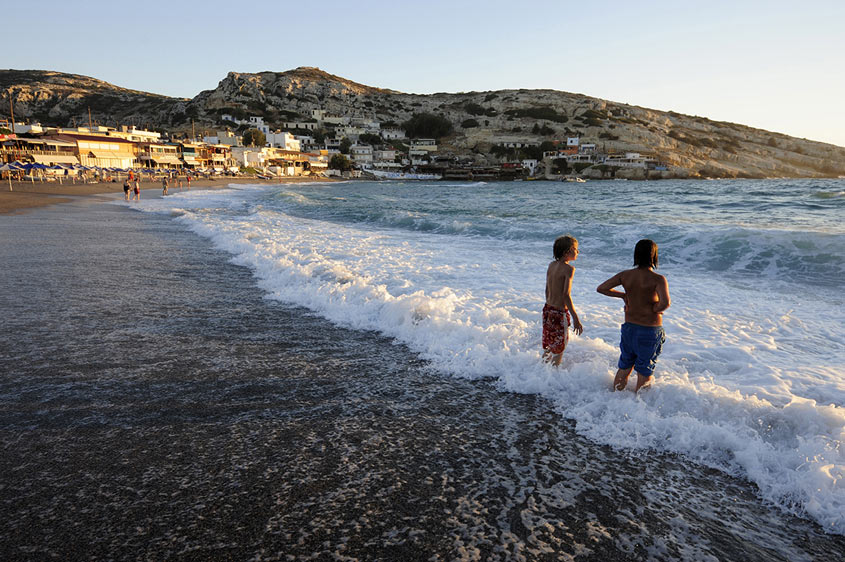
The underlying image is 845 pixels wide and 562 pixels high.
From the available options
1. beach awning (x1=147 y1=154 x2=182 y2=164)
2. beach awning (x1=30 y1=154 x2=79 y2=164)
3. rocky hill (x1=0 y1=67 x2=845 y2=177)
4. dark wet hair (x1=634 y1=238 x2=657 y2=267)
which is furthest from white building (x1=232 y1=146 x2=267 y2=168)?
dark wet hair (x1=634 y1=238 x2=657 y2=267)

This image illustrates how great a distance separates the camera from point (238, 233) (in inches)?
611

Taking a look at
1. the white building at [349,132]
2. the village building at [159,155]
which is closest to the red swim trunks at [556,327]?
the village building at [159,155]

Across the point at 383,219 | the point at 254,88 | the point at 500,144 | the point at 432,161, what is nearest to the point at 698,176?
the point at 500,144

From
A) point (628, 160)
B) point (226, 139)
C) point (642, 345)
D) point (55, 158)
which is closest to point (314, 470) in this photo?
point (642, 345)

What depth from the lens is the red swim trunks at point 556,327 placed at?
4676 millimetres

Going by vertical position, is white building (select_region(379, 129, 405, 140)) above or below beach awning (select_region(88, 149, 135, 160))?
above

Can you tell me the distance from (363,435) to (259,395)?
1.22 metres

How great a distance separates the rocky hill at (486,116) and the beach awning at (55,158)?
70.3m

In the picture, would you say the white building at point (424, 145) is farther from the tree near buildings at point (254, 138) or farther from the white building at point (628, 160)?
the white building at point (628, 160)

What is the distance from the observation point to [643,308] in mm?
4004

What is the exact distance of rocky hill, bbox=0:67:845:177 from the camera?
129000 millimetres

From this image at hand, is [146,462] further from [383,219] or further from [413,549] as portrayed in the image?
[383,219]

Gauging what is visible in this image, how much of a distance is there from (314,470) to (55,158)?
79277 millimetres

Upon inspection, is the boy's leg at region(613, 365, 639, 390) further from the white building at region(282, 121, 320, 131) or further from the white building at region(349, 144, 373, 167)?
the white building at region(282, 121, 320, 131)
